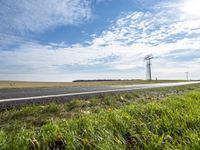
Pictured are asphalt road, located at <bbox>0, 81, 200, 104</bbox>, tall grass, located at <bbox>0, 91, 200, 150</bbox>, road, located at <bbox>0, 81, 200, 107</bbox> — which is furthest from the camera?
asphalt road, located at <bbox>0, 81, 200, 104</bbox>

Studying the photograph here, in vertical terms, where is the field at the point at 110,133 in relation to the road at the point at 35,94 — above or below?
below

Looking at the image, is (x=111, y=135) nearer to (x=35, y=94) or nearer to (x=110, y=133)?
(x=110, y=133)

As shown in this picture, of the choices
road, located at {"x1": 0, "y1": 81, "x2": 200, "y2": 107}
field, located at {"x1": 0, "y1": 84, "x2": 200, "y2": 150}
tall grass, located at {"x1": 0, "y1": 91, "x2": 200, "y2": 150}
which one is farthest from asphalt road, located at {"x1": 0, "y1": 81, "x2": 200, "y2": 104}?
tall grass, located at {"x1": 0, "y1": 91, "x2": 200, "y2": 150}

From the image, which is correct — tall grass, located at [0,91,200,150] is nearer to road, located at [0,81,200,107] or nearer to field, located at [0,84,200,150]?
field, located at [0,84,200,150]

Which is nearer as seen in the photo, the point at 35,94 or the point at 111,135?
the point at 111,135

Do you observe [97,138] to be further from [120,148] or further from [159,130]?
[159,130]

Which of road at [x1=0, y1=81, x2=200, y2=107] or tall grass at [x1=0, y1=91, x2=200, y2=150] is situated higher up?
road at [x1=0, y1=81, x2=200, y2=107]

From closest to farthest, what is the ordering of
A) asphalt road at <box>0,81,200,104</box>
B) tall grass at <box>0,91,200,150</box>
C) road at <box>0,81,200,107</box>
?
tall grass at <box>0,91,200,150</box> → road at <box>0,81,200,107</box> → asphalt road at <box>0,81,200,104</box>

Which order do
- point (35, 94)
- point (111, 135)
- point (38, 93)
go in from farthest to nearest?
point (38, 93)
point (35, 94)
point (111, 135)

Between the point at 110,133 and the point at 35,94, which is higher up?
the point at 35,94

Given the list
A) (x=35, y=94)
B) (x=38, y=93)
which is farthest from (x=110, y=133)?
(x=38, y=93)

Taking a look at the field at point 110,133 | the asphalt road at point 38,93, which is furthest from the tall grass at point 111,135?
the asphalt road at point 38,93

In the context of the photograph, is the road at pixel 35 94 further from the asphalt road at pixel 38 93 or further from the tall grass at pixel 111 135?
the tall grass at pixel 111 135

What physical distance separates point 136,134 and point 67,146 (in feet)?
3.75
